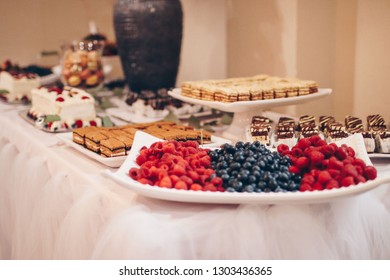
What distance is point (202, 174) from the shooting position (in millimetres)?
922

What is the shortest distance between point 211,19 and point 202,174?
1449 millimetres

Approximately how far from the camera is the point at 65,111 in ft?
5.36

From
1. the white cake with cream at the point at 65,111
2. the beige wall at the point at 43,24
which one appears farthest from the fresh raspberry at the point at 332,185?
the beige wall at the point at 43,24

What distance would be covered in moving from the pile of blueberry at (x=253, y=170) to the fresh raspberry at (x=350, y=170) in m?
0.08

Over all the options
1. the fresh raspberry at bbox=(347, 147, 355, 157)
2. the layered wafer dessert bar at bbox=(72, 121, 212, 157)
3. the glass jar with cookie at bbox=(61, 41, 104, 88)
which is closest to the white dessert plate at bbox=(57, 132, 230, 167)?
the layered wafer dessert bar at bbox=(72, 121, 212, 157)

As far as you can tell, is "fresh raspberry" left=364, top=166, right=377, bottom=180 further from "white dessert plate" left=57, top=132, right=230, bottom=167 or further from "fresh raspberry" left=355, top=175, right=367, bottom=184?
"white dessert plate" left=57, top=132, right=230, bottom=167

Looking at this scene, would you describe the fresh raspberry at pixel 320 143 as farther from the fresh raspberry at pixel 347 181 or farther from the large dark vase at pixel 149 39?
the large dark vase at pixel 149 39

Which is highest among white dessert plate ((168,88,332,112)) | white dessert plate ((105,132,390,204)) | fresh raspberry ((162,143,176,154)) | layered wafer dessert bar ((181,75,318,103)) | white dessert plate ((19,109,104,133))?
layered wafer dessert bar ((181,75,318,103))

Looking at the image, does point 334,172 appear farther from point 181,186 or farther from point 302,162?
point 181,186

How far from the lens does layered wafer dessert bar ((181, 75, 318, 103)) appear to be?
1.39 m

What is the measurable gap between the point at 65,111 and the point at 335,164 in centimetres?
101

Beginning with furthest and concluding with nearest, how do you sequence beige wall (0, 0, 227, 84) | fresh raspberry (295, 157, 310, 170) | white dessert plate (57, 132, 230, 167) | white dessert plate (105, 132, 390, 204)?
beige wall (0, 0, 227, 84)
white dessert plate (57, 132, 230, 167)
fresh raspberry (295, 157, 310, 170)
white dessert plate (105, 132, 390, 204)

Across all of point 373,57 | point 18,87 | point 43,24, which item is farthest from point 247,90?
point 43,24

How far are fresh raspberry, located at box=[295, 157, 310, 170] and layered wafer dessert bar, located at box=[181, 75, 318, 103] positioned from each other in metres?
0.48
